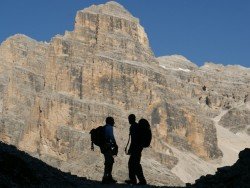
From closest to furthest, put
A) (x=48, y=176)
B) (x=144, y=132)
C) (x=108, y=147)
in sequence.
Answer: (x=48, y=176)
(x=144, y=132)
(x=108, y=147)

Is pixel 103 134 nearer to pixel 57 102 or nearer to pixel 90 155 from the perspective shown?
pixel 90 155

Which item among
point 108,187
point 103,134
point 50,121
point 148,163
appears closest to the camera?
point 108,187

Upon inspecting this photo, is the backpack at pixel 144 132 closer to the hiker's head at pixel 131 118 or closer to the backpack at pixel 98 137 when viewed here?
the hiker's head at pixel 131 118

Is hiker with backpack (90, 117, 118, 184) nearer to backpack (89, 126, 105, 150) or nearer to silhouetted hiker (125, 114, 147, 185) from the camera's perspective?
backpack (89, 126, 105, 150)

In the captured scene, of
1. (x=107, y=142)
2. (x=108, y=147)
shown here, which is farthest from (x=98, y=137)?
(x=108, y=147)

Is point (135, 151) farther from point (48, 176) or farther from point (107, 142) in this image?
point (48, 176)

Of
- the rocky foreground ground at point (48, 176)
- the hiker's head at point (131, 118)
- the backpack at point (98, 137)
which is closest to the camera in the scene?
the rocky foreground ground at point (48, 176)

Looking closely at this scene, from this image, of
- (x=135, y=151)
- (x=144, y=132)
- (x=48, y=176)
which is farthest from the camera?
(x=135, y=151)

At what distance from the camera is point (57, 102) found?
180500 millimetres

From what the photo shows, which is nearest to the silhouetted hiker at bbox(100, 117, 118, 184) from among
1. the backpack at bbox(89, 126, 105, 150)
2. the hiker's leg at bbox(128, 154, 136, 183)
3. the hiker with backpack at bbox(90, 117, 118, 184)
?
the hiker with backpack at bbox(90, 117, 118, 184)

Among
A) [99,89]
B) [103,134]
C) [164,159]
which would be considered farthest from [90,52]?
[103,134]

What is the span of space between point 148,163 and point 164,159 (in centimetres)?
1628

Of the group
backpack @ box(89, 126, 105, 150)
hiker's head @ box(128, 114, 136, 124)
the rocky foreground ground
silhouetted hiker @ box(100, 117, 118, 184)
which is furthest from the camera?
backpack @ box(89, 126, 105, 150)

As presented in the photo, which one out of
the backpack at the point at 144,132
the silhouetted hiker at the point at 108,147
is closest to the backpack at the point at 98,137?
the silhouetted hiker at the point at 108,147
